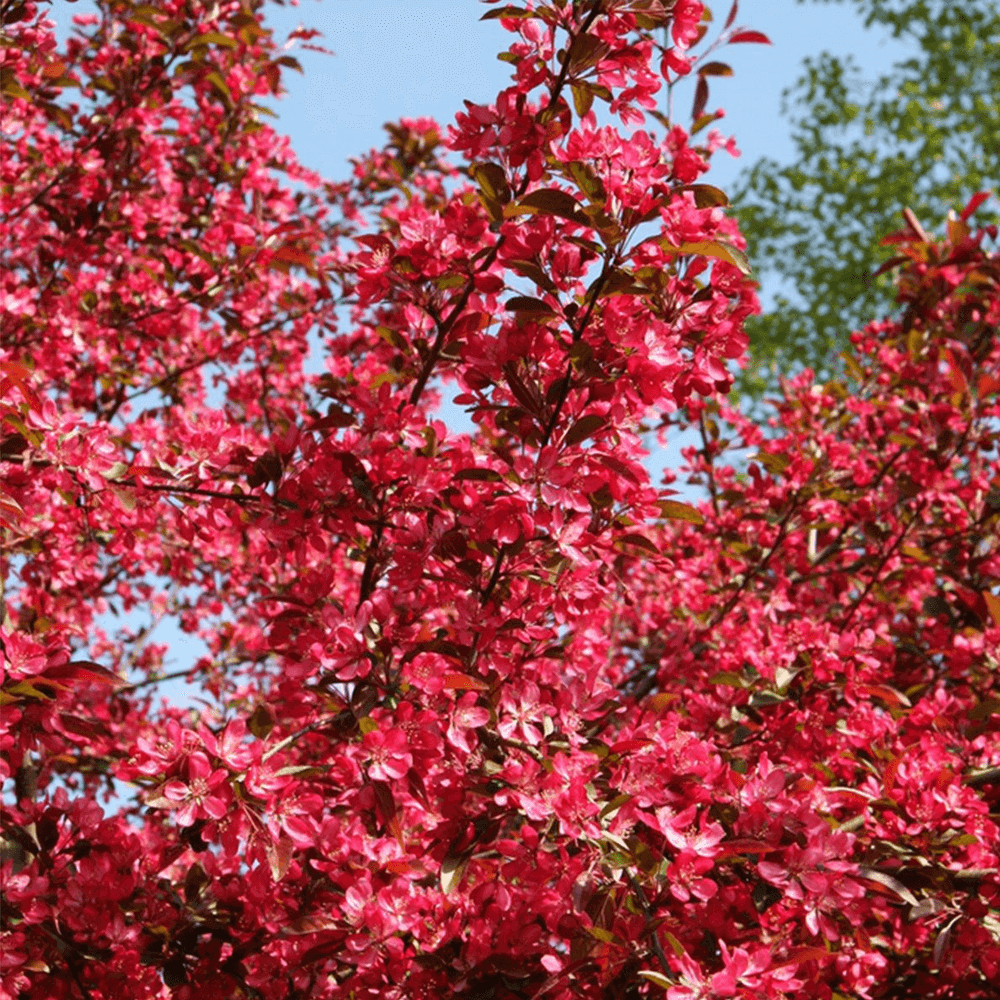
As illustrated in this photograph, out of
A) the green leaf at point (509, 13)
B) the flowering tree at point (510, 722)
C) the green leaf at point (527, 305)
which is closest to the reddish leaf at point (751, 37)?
the flowering tree at point (510, 722)

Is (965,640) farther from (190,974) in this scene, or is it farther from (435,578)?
(190,974)

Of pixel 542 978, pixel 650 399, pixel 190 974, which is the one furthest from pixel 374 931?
pixel 650 399

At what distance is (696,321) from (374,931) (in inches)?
48.2

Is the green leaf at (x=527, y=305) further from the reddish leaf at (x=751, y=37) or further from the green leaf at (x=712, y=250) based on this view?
the reddish leaf at (x=751, y=37)

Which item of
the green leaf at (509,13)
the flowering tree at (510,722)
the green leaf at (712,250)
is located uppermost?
the green leaf at (509,13)

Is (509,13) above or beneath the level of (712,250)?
above

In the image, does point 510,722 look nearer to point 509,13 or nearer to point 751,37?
point 509,13

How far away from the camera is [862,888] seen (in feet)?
6.28

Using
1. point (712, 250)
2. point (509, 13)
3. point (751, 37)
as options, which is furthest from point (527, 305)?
point (751, 37)

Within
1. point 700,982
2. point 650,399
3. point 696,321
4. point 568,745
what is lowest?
point 700,982

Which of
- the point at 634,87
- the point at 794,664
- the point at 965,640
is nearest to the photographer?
the point at 634,87

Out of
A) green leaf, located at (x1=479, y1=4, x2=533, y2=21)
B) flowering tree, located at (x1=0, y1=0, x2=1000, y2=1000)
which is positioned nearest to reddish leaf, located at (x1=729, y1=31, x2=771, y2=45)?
flowering tree, located at (x1=0, y1=0, x2=1000, y2=1000)

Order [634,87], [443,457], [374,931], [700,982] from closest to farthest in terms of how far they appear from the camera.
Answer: [700,982] < [374,931] < [634,87] < [443,457]

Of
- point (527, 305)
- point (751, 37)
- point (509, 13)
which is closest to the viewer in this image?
point (527, 305)
